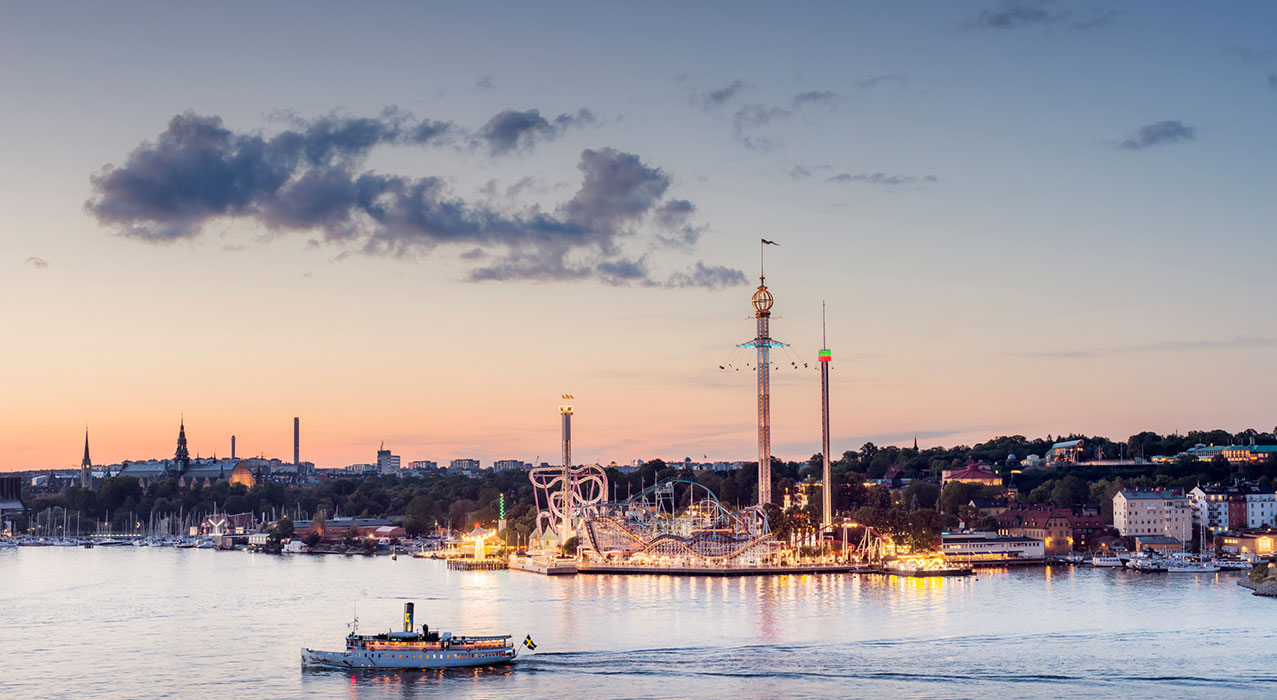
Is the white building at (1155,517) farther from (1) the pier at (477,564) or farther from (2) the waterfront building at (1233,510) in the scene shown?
(1) the pier at (477,564)

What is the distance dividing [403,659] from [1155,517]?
5730 cm

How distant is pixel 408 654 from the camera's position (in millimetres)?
30750

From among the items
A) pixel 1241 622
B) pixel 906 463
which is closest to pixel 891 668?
pixel 1241 622

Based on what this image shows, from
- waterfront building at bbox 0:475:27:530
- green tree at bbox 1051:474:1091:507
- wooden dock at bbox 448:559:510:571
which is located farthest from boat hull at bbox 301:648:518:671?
waterfront building at bbox 0:475:27:530

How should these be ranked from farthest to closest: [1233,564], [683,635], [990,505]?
[990,505], [1233,564], [683,635]

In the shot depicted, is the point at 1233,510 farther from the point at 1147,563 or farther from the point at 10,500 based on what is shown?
the point at 10,500

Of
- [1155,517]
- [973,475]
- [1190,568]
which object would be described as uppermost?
[973,475]

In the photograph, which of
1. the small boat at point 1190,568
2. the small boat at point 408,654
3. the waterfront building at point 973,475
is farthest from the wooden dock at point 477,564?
the waterfront building at point 973,475

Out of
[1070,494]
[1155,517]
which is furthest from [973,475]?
[1155,517]

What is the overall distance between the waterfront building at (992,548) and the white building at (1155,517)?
8152 millimetres

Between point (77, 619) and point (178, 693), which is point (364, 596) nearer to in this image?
point (77, 619)

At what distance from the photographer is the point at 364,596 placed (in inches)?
1978

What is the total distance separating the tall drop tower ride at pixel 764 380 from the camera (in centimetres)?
7875

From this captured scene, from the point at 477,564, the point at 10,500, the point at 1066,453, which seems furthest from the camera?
the point at 10,500
